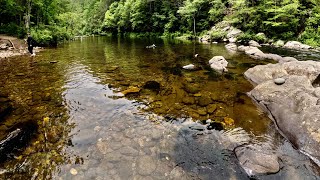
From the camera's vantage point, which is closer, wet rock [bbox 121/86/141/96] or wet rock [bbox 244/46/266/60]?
wet rock [bbox 121/86/141/96]

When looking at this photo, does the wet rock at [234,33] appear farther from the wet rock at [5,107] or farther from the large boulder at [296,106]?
the wet rock at [5,107]

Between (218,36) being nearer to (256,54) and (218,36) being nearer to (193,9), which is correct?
(193,9)

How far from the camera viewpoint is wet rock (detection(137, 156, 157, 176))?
13.8ft

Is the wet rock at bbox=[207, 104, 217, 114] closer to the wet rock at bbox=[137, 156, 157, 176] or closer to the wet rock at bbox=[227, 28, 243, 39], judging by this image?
the wet rock at bbox=[137, 156, 157, 176]

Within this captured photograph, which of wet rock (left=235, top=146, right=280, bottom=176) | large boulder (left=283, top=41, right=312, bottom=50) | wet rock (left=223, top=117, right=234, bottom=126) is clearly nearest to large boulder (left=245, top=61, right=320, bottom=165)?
wet rock (left=235, top=146, right=280, bottom=176)

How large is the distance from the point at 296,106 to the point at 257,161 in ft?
8.97

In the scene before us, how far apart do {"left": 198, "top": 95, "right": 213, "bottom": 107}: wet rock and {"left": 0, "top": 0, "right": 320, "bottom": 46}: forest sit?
20255 mm

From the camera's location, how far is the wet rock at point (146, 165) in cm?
420

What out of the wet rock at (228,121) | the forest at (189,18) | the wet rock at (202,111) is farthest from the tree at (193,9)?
the wet rock at (228,121)

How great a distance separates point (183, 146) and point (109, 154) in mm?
1723

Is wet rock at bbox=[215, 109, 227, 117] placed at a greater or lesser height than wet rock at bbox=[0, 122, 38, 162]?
greater

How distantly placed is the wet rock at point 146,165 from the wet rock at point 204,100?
335cm

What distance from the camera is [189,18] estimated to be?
40906 millimetres

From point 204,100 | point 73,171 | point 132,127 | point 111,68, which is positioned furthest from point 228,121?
point 111,68
